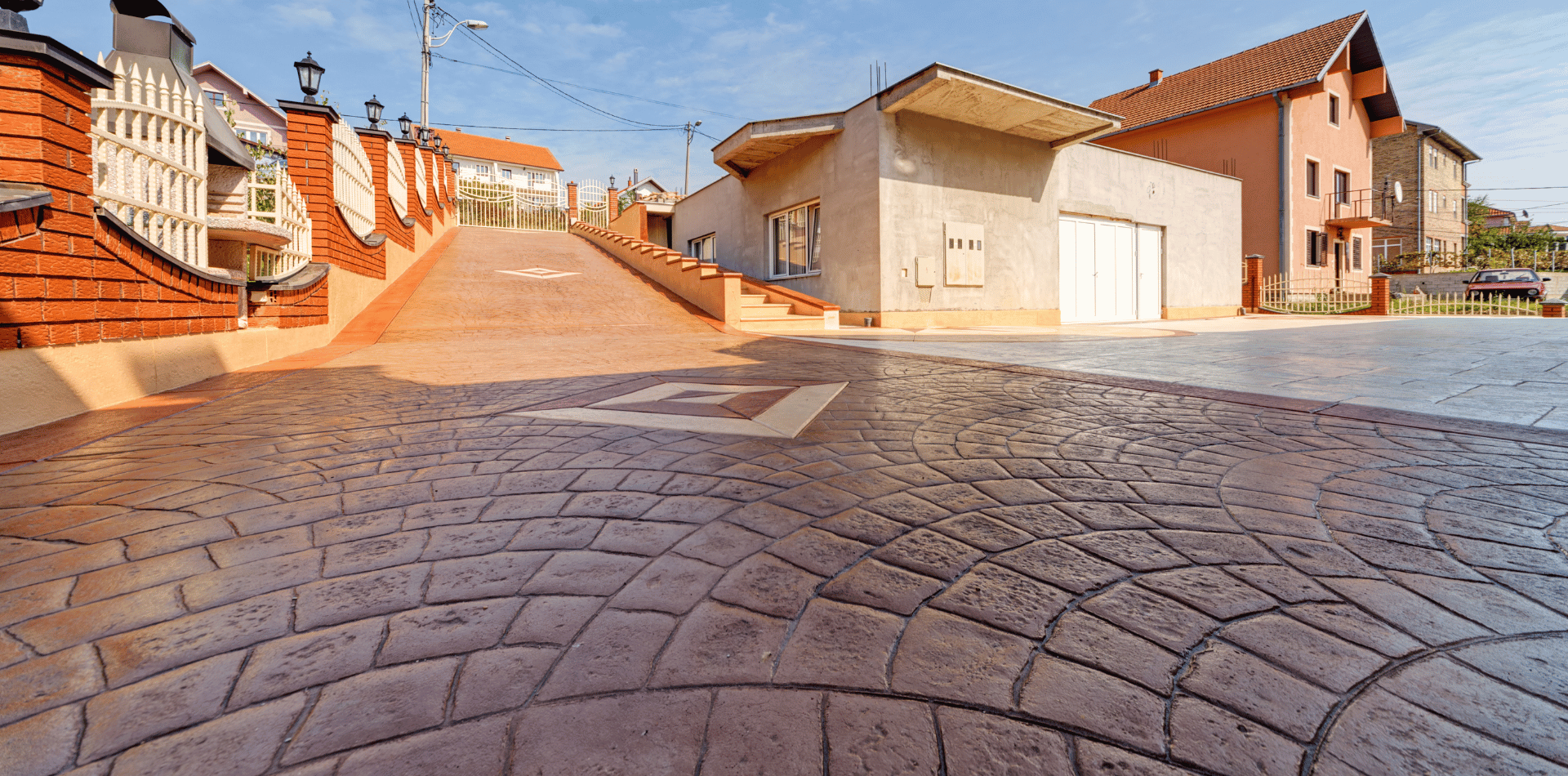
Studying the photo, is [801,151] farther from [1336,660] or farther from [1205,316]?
[1336,660]

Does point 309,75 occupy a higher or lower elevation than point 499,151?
lower

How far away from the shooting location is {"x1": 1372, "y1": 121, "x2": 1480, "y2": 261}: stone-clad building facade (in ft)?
94.4

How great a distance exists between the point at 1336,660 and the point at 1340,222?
27545 millimetres

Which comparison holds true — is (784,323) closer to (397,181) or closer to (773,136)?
(773,136)

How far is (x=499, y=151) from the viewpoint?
Result: 52.2 meters

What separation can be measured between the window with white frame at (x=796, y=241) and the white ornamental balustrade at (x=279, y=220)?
8205 mm

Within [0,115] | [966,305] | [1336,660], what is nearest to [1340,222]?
[966,305]

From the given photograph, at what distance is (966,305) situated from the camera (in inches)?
470

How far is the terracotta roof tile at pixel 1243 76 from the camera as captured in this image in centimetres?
1941

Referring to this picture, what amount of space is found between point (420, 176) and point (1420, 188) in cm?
3960

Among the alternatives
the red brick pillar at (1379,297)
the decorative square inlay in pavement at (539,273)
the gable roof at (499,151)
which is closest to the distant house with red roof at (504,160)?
the gable roof at (499,151)

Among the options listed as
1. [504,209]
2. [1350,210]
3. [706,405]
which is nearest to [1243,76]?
[1350,210]

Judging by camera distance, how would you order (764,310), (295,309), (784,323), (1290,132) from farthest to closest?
1. (1290,132)
2. (764,310)
3. (784,323)
4. (295,309)

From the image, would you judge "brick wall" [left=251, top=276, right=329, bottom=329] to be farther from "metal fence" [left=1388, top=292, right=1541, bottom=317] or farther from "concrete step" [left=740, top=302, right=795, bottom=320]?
"metal fence" [left=1388, top=292, right=1541, bottom=317]
